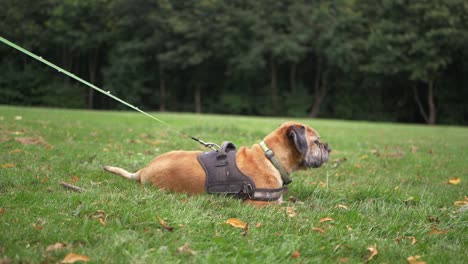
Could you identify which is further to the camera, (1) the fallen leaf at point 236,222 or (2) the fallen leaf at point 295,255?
(1) the fallen leaf at point 236,222

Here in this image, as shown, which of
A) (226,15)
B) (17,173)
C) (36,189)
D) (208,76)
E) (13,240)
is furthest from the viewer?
(208,76)

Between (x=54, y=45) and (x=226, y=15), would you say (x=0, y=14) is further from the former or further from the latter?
(x=226, y=15)

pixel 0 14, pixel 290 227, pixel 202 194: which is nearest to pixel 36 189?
pixel 202 194

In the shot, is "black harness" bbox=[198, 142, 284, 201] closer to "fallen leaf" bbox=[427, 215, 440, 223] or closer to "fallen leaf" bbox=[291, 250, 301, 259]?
"fallen leaf" bbox=[291, 250, 301, 259]

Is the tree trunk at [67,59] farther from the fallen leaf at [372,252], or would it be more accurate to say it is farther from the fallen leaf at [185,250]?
the fallen leaf at [372,252]

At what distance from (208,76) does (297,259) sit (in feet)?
130

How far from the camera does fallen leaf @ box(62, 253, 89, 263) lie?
2283mm

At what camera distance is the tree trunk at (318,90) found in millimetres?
39062

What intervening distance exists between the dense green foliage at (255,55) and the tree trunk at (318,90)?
0.15 metres

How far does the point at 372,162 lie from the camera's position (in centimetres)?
718

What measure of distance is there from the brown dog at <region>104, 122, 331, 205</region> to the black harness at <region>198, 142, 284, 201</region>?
0.12 feet

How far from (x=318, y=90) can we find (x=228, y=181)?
37813mm

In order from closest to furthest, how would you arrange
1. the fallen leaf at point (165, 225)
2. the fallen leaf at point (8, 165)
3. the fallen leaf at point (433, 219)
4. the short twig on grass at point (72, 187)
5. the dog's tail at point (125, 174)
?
1. the fallen leaf at point (165, 225)
2. the fallen leaf at point (433, 219)
3. the short twig on grass at point (72, 187)
4. the dog's tail at point (125, 174)
5. the fallen leaf at point (8, 165)

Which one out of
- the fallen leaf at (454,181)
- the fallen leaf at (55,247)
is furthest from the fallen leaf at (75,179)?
the fallen leaf at (454,181)
